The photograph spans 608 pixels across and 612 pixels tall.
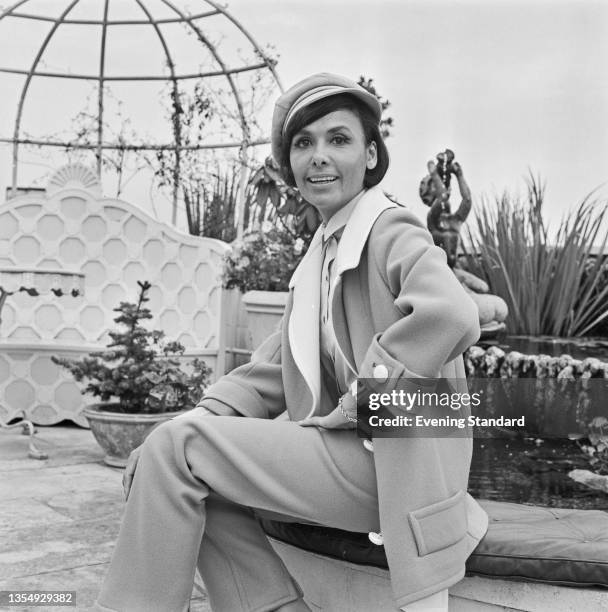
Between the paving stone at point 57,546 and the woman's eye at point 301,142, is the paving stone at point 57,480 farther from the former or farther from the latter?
the woman's eye at point 301,142

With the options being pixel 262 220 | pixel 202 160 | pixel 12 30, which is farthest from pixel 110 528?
pixel 12 30

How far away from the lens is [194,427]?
156 cm

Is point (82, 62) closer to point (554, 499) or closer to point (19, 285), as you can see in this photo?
point (19, 285)

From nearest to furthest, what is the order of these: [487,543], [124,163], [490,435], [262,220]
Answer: [487,543]
[490,435]
[262,220]
[124,163]

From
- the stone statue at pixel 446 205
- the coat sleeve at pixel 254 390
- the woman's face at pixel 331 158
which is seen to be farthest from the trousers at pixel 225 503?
the stone statue at pixel 446 205

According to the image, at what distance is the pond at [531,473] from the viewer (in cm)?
265

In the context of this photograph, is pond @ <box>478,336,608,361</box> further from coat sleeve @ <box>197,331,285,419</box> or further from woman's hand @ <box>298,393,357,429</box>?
woman's hand @ <box>298,393,357,429</box>

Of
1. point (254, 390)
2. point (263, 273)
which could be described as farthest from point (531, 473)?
point (263, 273)

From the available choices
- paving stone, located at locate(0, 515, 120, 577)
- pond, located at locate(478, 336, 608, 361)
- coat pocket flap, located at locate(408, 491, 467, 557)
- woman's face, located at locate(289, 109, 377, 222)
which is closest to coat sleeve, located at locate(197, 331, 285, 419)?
woman's face, located at locate(289, 109, 377, 222)

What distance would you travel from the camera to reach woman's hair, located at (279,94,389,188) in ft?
5.71

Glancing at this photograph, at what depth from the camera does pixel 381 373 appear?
1.48 meters

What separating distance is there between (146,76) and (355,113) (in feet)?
17.3

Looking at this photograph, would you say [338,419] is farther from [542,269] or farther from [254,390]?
[542,269]

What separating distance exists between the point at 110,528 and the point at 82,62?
4.56m
